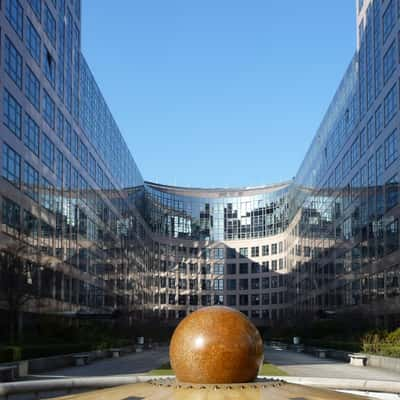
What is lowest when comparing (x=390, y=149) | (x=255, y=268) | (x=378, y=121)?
(x=255, y=268)

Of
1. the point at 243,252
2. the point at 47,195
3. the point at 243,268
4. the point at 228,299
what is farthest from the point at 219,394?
the point at 228,299

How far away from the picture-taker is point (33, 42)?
53250mm

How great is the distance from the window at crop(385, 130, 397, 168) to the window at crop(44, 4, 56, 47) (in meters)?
28.1

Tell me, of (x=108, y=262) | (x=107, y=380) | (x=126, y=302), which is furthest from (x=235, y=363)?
(x=126, y=302)

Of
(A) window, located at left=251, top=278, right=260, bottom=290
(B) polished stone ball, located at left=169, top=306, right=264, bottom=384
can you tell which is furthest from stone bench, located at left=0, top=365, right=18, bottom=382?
(A) window, located at left=251, top=278, right=260, bottom=290

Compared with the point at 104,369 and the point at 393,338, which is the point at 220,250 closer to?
the point at 393,338

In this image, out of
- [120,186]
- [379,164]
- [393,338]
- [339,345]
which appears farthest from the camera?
[120,186]

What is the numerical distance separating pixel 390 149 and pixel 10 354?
34867mm

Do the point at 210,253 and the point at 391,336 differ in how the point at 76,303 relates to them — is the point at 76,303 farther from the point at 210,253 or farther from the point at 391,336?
the point at 210,253

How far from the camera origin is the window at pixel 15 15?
46906 mm

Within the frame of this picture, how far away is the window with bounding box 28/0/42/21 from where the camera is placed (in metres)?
52.7

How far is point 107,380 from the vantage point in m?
18.2

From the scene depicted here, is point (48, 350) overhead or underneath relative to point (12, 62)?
underneath

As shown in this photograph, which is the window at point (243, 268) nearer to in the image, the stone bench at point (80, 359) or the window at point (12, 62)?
the window at point (12, 62)
